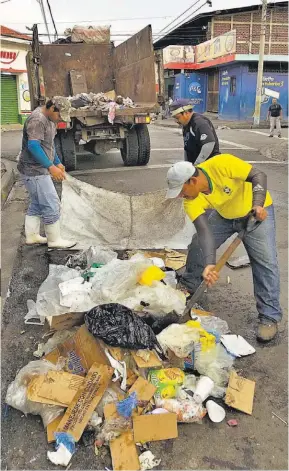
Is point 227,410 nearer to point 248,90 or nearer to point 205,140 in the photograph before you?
point 205,140

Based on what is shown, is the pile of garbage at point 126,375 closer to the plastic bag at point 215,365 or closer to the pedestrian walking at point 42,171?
the plastic bag at point 215,365

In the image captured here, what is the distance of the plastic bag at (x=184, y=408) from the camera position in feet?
7.66

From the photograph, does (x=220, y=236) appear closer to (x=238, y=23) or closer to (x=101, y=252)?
(x=101, y=252)

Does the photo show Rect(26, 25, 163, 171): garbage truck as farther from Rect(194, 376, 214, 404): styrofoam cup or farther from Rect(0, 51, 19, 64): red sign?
Rect(0, 51, 19, 64): red sign

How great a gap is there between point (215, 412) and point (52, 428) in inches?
34.3

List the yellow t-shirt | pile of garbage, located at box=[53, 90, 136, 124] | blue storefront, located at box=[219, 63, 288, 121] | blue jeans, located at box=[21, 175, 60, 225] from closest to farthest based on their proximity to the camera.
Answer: the yellow t-shirt
blue jeans, located at box=[21, 175, 60, 225]
pile of garbage, located at box=[53, 90, 136, 124]
blue storefront, located at box=[219, 63, 288, 121]

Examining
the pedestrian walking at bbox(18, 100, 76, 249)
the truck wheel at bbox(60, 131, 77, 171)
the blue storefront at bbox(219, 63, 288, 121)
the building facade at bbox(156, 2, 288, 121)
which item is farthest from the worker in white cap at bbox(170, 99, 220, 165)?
the blue storefront at bbox(219, 63, 288, 121)

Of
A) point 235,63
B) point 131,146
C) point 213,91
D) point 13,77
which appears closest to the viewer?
point 131,146

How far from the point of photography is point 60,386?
237cm

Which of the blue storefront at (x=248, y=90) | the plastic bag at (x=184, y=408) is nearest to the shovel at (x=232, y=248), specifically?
the plastic bag at (x=184, y=408)

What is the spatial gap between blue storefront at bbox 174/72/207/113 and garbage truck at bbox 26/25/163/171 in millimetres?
20809

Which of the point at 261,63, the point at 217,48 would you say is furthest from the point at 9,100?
the point at 217,48

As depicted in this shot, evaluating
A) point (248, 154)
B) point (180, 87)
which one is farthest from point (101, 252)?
point (180, 87)

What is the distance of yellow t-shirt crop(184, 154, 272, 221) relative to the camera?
112 inches
